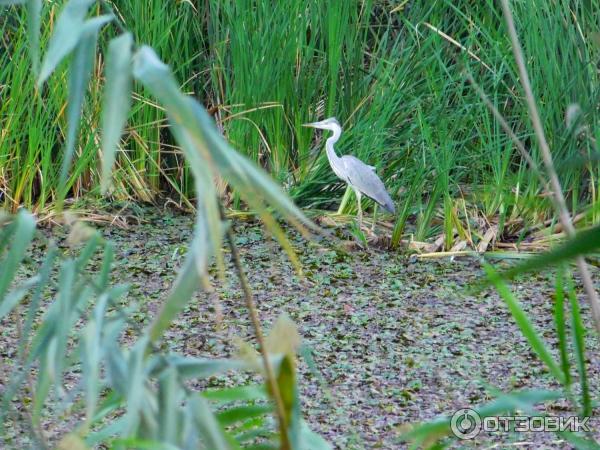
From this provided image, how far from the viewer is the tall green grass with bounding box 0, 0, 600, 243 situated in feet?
12.4

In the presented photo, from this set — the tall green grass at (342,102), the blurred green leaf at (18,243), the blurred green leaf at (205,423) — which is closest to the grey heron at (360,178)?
the tall green grass at (342,102)

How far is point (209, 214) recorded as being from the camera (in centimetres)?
84

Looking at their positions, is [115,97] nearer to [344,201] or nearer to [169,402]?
[169,402]

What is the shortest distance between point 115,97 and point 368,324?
7.15ft

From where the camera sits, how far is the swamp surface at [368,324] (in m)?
2.38

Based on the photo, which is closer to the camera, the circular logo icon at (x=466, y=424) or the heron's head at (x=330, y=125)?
the circular logo icon at (x=466, y=424)

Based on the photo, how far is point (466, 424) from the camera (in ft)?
7.07

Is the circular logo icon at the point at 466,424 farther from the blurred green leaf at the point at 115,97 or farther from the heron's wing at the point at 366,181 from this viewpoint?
the heron's wing at the point at 366,181

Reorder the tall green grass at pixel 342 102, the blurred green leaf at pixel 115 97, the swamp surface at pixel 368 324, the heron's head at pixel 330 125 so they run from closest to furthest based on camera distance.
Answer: the blurred green leaf at pixel 115 97, the swamp surface at pixel 368 324, the tall green grass at pixel 342 102, the heron's head at pixel 330 125

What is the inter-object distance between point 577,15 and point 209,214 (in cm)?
341

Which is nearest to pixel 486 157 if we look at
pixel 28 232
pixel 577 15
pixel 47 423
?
pixel 577 15

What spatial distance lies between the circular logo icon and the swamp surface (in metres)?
0.02

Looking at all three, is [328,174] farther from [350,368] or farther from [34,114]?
[350,368]

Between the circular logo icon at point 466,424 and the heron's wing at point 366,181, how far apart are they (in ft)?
5.81
